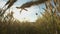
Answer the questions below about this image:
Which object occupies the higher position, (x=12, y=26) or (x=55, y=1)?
(x=55, y=1)

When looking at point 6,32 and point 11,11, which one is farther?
point 11,11

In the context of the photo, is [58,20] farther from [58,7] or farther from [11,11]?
[11,11]

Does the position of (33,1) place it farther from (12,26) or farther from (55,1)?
(12,26)

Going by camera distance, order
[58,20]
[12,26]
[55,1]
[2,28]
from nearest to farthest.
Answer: [55,1] < [58,20] < [2,28] < [12,26]

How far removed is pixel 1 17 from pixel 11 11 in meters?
0.11

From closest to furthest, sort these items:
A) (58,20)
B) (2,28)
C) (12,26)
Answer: (58,20), (2,28), (12,26)

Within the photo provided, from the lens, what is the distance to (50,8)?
52.7 inches

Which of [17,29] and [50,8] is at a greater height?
[50,8]

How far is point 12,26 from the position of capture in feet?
5.22

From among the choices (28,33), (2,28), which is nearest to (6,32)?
(2,28)

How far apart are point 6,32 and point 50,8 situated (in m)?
0.45

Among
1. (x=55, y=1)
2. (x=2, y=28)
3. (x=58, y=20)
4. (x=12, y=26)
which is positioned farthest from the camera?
(x=12, y=26)

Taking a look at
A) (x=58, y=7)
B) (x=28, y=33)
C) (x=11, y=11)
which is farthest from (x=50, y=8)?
(x=11, y=11)

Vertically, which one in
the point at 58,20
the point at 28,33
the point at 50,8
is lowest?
the point at 28,33
